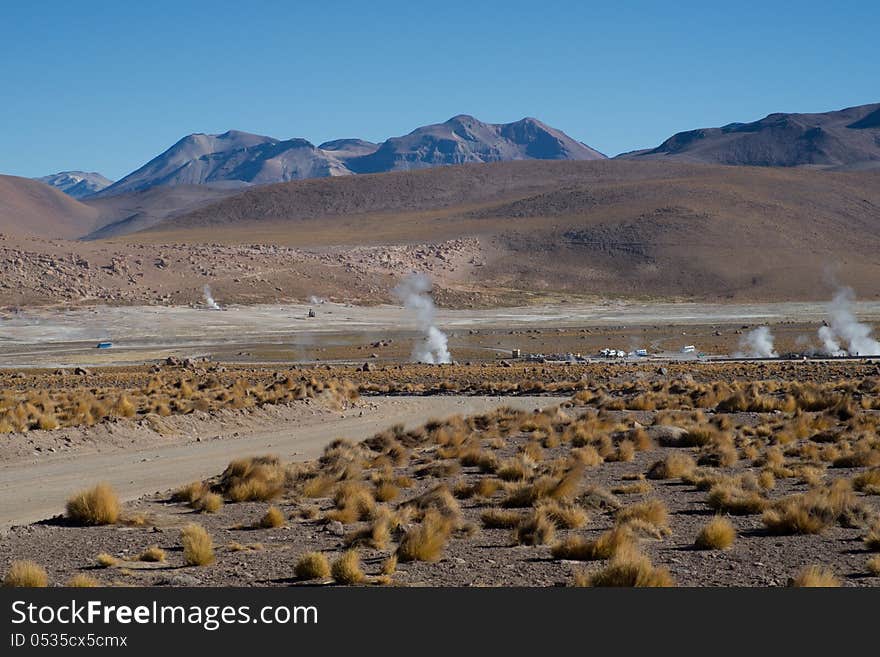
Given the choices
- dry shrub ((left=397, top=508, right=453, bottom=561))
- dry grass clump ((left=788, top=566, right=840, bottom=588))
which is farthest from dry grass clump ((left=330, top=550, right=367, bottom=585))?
dry grass clump ((left=788, top=566, right=840, bottom=588))

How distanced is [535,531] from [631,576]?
9.69 feet

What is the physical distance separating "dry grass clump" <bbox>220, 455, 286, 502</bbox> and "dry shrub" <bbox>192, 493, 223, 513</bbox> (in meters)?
0.46

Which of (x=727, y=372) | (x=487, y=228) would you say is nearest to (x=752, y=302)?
(x=487, y=228)

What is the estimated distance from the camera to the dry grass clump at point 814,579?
32.2 feet

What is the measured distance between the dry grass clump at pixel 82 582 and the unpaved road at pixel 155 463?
4655 millimetres

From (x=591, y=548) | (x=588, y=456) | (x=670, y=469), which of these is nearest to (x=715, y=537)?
(x=591, y=548)

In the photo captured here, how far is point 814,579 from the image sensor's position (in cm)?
986

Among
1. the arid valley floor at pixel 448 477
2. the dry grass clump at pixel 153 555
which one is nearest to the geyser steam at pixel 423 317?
the arid valley floor at pixel 448 477

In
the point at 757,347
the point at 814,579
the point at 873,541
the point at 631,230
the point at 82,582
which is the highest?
the point at 631,230

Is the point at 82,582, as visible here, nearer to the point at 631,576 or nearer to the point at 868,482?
the point at 631,576

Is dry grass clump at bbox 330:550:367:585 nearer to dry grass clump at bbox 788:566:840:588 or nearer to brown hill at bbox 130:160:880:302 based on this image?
dry grass clump at bbox 788:566:840:588

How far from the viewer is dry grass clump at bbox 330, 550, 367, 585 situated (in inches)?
415

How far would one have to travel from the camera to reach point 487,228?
148500 millimetres

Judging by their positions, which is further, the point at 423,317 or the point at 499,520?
the point at 423,317
